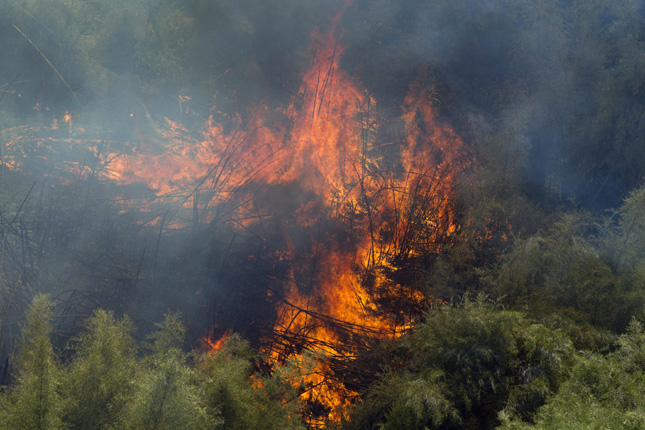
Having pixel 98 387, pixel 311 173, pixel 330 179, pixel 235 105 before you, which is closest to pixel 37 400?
pixel 98 387

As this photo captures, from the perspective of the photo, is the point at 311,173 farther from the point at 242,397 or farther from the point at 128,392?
the point at 128,392

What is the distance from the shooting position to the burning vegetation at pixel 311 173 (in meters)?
12.7

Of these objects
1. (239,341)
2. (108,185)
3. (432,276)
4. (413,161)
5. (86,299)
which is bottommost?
(239,341)

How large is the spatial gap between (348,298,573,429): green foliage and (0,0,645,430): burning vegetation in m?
1.41

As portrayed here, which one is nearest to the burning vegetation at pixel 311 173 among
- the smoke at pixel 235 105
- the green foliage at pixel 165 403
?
the smoke at pixel 235 105

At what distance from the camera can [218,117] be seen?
577 inches

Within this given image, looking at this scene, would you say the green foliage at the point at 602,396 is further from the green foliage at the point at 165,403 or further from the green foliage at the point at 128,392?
the green foliage at the point at 165,403

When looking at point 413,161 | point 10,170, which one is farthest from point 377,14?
point 10,170

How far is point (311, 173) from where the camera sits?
14508mm

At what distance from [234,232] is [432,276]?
6.74 meters

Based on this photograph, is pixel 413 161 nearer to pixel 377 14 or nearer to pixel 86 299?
pixel 377 14

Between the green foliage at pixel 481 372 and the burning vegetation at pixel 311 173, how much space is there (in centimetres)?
141

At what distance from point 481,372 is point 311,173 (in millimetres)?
8230

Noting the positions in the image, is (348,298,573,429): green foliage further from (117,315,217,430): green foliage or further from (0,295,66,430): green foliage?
(0,295,66,430): green foliage
